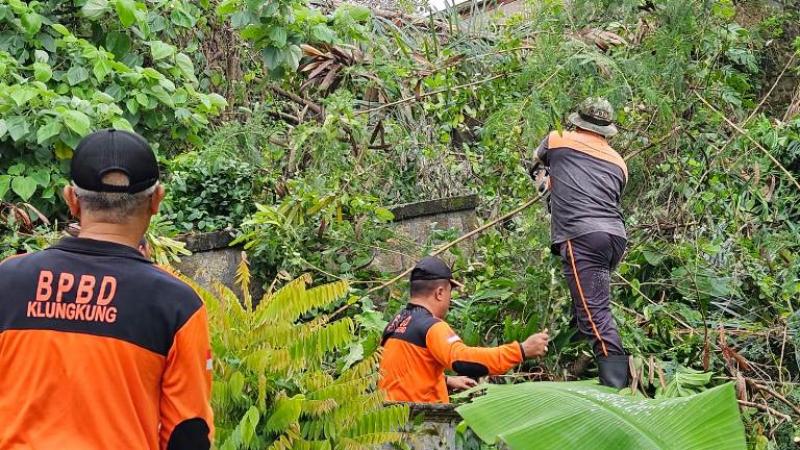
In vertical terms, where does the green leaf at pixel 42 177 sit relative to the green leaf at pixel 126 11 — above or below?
below

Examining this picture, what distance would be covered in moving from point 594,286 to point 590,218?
1.31ft

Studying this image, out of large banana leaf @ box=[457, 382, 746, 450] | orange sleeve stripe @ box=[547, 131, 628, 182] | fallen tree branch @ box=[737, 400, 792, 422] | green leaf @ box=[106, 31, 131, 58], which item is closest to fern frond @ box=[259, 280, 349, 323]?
large banana leaf @ box=[457, 382, 746, 450]

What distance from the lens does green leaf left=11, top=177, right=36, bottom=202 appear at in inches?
307

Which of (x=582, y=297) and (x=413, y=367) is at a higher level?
(x=582, y=297)

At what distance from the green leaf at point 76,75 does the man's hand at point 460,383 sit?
370 cm

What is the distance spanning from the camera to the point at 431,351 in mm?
6121

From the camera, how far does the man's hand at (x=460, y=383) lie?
6465 mm

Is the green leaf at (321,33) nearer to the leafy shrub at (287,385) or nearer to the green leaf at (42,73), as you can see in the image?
the green leaf at (42,73)

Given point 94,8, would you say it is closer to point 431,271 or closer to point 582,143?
point 431,271

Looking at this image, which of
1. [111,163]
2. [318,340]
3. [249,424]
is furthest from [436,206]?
[111,163]

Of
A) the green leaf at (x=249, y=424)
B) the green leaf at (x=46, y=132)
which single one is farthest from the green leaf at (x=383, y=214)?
the green leaf at (x=249, y=424)

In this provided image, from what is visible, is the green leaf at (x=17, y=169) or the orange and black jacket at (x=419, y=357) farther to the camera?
the green leaf at (x=17, y=169)

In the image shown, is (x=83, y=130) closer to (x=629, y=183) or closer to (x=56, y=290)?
(x=629, y=183)

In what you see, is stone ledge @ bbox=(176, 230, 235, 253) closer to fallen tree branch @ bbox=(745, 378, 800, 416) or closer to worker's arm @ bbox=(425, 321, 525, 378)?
worker's arm @ bbox=(425, 321, 525, 378)
